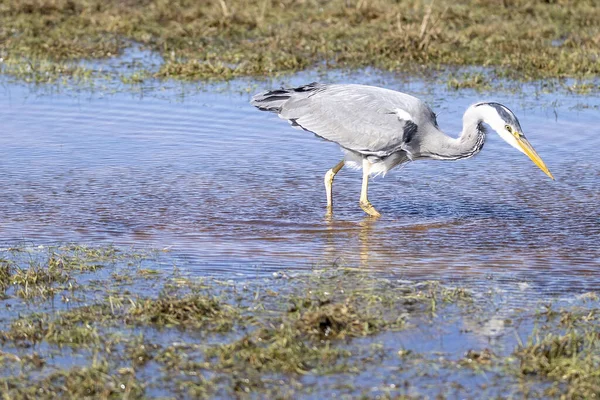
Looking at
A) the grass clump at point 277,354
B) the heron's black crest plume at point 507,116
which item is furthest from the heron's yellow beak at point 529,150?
the grass clump at point 277,354

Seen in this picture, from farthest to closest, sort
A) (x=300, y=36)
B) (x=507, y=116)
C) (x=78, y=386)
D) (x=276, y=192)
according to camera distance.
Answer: (x=300, y=36) → (x=276, y=192) → (x=507, y=116) → (x=78, y=386)

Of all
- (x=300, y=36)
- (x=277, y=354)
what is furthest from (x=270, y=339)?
(x=300, y=36)

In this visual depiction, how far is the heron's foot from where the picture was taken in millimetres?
7627

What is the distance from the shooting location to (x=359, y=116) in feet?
25.4

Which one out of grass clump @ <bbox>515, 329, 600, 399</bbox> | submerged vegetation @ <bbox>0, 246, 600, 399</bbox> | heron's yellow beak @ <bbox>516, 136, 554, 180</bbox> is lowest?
submerged vegetation @ <bbox>0, 246, 600, 399</bbox>

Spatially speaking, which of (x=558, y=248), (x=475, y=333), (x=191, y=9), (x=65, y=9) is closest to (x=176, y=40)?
(x=191, y=9)

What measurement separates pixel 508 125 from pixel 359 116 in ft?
3.62

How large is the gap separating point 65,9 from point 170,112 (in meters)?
4.83

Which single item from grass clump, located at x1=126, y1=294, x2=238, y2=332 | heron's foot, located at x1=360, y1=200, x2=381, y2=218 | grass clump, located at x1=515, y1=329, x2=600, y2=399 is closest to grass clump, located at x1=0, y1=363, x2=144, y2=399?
grass clump, located at x1=126, y1=294, x2=238, y2=332

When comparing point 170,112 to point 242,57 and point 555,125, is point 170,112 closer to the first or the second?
point 242,57

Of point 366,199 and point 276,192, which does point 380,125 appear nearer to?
point 366,199

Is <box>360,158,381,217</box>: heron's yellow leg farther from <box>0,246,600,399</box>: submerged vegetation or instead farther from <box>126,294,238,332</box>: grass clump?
<box>126,294,238,332</box>: grass clump

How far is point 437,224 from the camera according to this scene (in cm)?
738

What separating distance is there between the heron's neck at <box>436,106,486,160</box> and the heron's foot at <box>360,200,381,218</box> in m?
0.61
